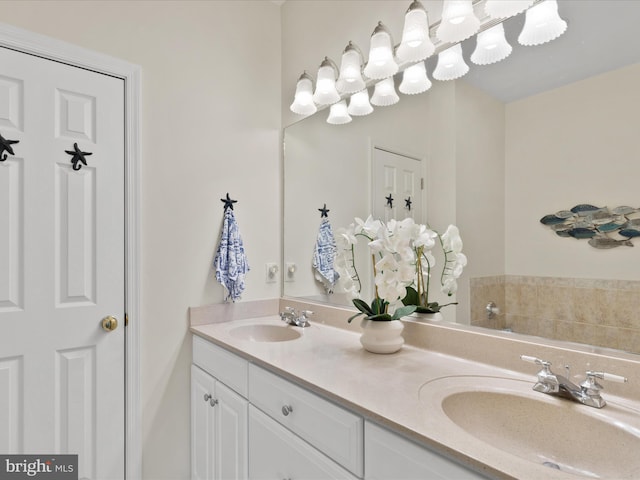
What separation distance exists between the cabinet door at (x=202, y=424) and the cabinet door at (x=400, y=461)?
96 cm

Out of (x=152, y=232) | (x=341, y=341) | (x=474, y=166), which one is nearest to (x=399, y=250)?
(x=474, y=166)

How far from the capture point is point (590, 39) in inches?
41.6

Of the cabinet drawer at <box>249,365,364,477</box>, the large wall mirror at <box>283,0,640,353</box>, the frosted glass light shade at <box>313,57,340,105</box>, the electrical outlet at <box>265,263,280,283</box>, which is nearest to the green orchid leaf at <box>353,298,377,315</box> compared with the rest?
the large wall mirror at <box>283,0,640,353</box>

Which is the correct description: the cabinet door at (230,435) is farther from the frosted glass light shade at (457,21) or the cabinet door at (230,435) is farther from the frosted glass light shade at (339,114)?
the frosted glass light shade at (457,21)

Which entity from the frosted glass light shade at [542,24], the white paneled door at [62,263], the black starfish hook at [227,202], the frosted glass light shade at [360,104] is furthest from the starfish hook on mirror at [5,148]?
the frosted glass light shade at [542,24]

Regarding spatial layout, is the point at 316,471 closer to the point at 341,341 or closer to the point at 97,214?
the point at 341,341

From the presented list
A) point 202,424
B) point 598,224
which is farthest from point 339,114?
point 202,424

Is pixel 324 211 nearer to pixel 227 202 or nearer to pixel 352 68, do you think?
pixel 227 202

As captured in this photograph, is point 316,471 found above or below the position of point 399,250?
below

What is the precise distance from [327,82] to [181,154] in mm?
810

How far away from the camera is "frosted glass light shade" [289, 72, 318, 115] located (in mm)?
1981

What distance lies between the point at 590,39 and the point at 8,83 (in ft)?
6.61

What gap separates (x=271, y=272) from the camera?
2.17 meters

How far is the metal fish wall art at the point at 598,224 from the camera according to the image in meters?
0.99
